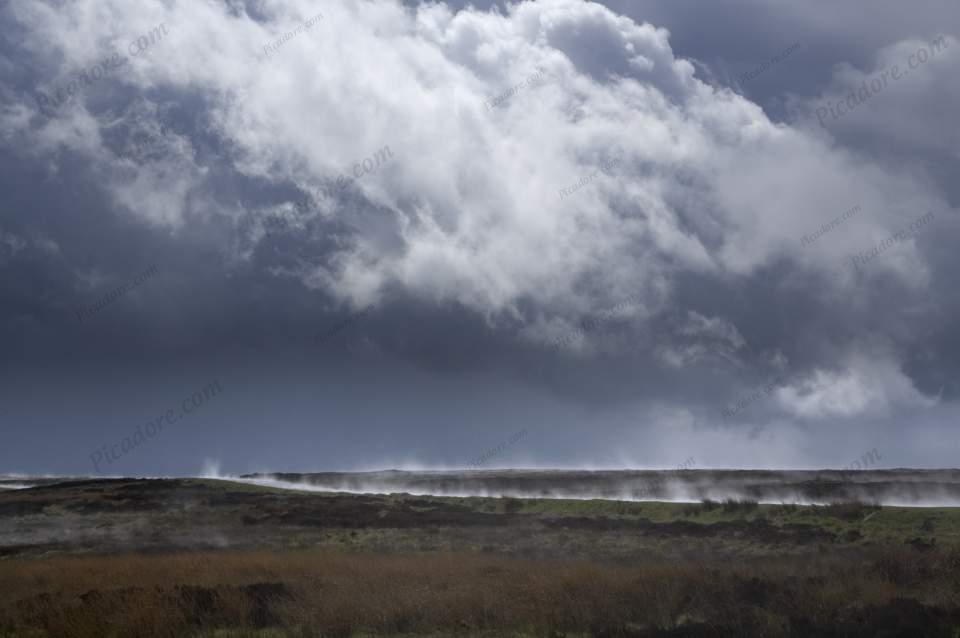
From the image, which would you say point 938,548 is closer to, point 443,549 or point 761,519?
point 761,519

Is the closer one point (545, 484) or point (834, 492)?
point (834, 492)

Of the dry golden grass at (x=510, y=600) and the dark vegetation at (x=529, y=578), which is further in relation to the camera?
the dark vegetation at (x=529, y=578)

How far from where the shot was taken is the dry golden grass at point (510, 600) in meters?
20.1

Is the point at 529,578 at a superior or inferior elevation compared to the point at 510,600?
superior

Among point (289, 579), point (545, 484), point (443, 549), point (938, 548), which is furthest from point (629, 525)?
point (545, 484)

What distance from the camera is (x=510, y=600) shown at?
22.4m

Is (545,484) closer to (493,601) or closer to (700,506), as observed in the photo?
(700,506)

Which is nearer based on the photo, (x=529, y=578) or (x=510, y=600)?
(x=510, y=600)

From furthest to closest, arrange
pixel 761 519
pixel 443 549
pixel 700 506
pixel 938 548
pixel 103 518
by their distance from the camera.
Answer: pixel 103 518, pixel 700 506, pixel 761 519, pixel 443 549, pixel 938 548

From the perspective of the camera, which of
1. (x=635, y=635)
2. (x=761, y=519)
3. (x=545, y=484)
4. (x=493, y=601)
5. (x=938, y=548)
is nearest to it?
(x=635, y=635)

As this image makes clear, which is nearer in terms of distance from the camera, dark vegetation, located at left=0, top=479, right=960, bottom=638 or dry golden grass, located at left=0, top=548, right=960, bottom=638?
dry golden grass, located at left=0, top=548, right=960, bottom=638

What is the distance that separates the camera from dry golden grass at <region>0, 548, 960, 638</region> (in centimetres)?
2006

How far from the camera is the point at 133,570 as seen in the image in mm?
31172

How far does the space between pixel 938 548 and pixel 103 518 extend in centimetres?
5341
